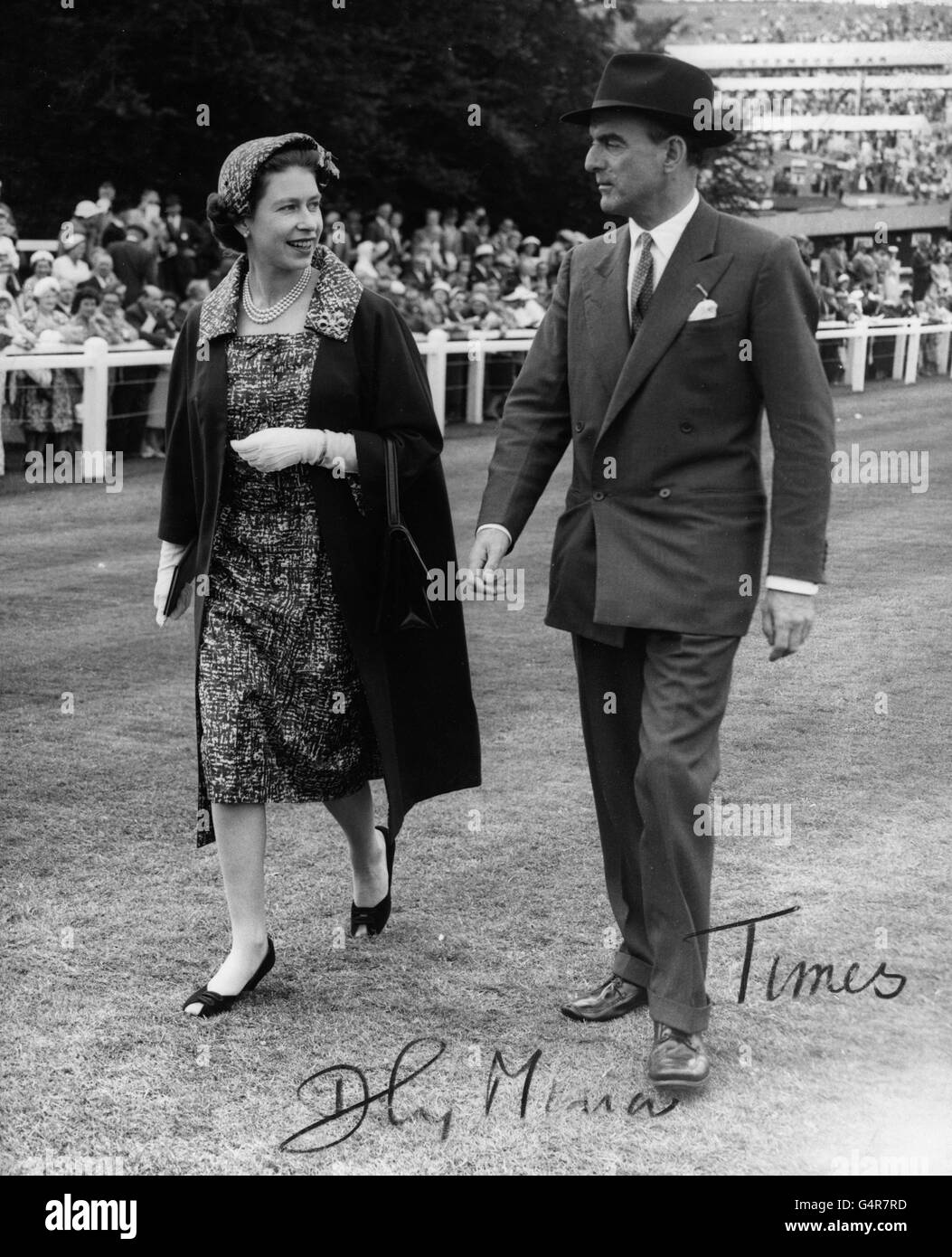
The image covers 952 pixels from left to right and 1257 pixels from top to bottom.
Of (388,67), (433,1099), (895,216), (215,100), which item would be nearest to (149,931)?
(433,1099)

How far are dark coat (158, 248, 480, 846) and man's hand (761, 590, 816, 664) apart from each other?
2.99 ft

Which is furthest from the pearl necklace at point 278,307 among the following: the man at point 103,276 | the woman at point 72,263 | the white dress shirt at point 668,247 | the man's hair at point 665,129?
the woman at point 72,263

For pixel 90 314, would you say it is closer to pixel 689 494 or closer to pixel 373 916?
pixel 373 916

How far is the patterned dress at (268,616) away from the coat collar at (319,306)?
0.05 m

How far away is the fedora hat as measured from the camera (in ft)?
A: 12.7

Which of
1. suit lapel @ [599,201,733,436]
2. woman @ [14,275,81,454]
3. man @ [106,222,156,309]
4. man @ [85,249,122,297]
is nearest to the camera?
suit lapel @ [599,201,733,436]

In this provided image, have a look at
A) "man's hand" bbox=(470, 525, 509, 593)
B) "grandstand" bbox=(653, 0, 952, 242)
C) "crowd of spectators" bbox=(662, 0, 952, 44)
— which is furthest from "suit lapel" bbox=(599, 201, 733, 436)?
"crowd of spectators" bbox=(662, 0, 952, 44)

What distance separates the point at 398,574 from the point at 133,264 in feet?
43.7

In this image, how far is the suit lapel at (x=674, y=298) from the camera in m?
3.93

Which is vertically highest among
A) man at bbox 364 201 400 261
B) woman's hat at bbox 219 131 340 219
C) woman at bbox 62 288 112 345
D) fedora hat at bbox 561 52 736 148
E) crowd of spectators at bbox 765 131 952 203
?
crowd of spectators at bbox 765 131 952 203

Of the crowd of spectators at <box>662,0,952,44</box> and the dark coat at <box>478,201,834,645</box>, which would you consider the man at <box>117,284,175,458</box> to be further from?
the crowd of spectators at <box>662,0,952,44</box>

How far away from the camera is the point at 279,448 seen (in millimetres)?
4188

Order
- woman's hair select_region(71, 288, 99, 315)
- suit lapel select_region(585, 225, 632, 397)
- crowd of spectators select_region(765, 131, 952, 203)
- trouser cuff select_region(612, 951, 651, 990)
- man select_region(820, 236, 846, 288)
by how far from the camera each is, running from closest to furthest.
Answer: suit lapel select_region(585, 225, 632, 397) < trouser cuff select_region(612, 951, 651, 990) < woman's hair select_region(71, 288, 99, 315) < man select_region(820, 236, 846, 288) < crowd of spectators select_region(765, 131, 952, 203)

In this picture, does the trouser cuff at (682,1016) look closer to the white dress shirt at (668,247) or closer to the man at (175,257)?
the white dress shirt at (668,247)
